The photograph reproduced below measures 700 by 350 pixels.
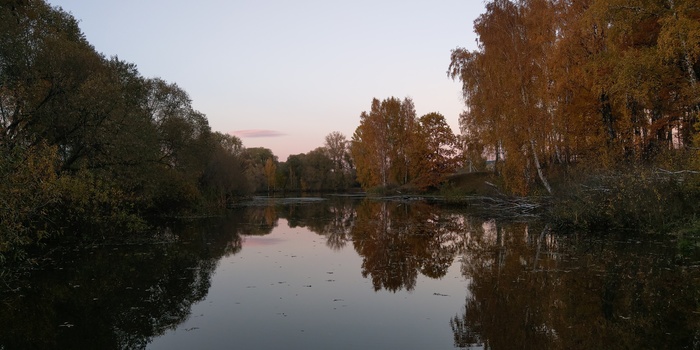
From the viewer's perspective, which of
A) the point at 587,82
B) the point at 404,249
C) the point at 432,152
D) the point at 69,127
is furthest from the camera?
the point at 432,152

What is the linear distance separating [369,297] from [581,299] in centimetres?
401

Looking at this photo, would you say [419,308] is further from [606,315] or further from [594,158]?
[594,158]

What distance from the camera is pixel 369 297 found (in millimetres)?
9219

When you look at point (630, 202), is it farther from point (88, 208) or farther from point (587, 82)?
point (88, 208)

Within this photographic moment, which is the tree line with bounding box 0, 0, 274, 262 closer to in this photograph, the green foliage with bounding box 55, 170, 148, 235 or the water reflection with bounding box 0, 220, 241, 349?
the green foliage with bounding box 55, 170, 148, 235

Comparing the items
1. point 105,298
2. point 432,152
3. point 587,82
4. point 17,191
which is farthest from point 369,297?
point 432,152

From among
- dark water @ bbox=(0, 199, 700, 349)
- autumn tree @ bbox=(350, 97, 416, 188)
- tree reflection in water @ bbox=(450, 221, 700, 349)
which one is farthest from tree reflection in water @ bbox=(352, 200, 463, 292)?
autumn tree @ bbox=(350, 97, 416, 188)

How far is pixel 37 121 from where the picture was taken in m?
16.6

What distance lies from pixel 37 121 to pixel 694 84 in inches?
939

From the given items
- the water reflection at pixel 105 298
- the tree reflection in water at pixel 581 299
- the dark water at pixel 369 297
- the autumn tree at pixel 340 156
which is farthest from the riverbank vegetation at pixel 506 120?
the autumn tree at pixel 340 156

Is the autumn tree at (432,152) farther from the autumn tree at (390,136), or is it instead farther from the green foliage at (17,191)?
the green foliage at (17,191)

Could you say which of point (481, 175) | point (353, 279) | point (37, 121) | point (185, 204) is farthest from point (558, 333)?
→ point (481, 175)

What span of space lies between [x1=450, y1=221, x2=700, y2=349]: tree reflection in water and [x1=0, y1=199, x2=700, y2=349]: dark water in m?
0.03

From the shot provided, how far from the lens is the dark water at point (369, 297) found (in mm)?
6719
